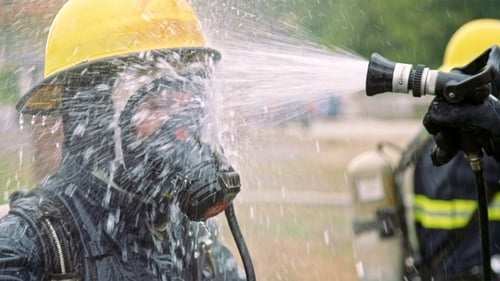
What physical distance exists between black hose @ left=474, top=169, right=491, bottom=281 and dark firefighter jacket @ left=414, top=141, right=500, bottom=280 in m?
1.31

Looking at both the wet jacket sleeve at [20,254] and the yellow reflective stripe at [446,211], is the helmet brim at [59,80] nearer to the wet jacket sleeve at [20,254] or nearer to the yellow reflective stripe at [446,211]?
the wet jacket sleeve at [20,254]

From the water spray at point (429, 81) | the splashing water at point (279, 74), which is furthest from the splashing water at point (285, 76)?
the water spray at point (429, 81)

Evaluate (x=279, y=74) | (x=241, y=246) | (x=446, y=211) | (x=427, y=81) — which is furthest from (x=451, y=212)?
(x=427, y=81)

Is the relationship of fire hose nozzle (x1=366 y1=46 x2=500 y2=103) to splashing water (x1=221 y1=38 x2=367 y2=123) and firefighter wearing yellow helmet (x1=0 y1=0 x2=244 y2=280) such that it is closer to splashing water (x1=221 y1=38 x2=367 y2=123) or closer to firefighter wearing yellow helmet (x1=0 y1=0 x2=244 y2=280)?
splashing water (x1=221 y1=38 x2=367 y2=123)

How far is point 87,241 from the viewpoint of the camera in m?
2.46

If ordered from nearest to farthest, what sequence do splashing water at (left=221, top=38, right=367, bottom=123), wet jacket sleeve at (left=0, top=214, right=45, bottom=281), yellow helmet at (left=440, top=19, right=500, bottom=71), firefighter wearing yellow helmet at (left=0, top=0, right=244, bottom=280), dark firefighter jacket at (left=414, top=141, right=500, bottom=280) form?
wet jacket sleeve at (left=0, top=214, right=45, bottom=281) < firefighter wearing yellow helmet at (left=0, top=0, right=244, bottom=280) < splashing water at (left=221, top=38, right=367, bottom=123) < dark firefighter jacket at (left=414, top=141, right=500, bottom=280) < yellow helmet at (left=440, top=19, right=500, bottom=71)

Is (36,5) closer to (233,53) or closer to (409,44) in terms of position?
(233,53)

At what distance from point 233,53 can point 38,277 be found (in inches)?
60.6

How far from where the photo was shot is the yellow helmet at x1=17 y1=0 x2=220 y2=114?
2680 millimetres

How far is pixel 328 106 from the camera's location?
22109 millimetres

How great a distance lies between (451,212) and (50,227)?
230 cm

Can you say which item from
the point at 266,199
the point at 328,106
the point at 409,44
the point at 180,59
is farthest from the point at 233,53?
the point at 328,106

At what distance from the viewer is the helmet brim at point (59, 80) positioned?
267 cm

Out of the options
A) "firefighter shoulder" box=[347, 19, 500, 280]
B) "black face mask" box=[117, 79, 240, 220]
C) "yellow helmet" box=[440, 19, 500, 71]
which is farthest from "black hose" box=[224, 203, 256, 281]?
"yellow helmet" box=[440, 19, 500, 71]
